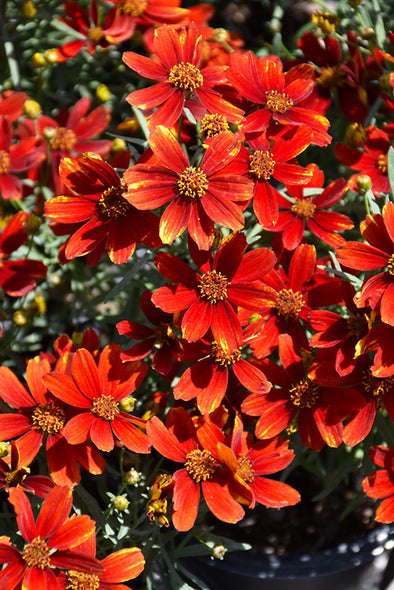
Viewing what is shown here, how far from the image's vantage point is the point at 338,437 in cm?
83

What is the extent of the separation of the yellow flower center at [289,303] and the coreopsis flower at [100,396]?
0.66 feet

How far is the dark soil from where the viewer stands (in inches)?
55.2

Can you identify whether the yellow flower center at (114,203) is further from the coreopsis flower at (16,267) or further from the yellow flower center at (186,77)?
the coreopsis flower at (16,267)

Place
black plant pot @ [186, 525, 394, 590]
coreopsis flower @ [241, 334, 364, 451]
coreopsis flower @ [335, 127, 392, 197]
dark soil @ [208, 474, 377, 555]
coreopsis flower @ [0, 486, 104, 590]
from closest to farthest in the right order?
coreopsis flower @ [0, 486, 104, 590], coreopsis flower @ [241, 334, 364, 451], coreopsis flower @ [335, 127, 392, 197], black plant pot @ [186, 525, 394, 590], dark soil @ [208, 474, 377, 555]

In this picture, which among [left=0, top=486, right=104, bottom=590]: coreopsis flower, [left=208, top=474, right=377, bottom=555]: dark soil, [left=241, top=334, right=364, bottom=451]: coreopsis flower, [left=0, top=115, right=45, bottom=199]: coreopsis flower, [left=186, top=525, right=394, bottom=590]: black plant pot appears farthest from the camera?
[left=208, top=474, right=377, bottom=555]: dark soil

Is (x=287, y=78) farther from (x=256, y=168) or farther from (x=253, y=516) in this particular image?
(x=253, y=516)

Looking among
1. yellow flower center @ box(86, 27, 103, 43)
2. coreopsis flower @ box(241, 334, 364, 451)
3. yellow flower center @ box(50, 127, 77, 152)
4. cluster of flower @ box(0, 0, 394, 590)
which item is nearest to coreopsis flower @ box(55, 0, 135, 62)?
yellow flower center @ box(86, 27, 103, 43)

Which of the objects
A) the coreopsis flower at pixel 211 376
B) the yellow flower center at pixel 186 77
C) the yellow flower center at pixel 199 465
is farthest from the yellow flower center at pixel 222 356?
the yellow flower center at pixel 186 77

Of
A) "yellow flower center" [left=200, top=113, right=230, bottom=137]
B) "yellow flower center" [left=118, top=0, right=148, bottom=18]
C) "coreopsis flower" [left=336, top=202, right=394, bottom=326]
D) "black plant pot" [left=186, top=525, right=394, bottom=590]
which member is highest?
"yellow flower center" [left=118, top=0, right=148, bottom=18]

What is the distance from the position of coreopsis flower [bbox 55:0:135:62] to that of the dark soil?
0.95 metres

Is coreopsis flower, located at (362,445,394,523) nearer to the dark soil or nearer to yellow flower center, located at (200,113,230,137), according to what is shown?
yellow flower center, located at (200,113,230,137)

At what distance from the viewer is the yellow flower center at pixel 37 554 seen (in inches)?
29.5

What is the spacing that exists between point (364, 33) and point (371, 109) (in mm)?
122

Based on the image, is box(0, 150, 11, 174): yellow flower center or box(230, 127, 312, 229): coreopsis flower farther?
box(0, 150, 11, 174): yellow flower center
